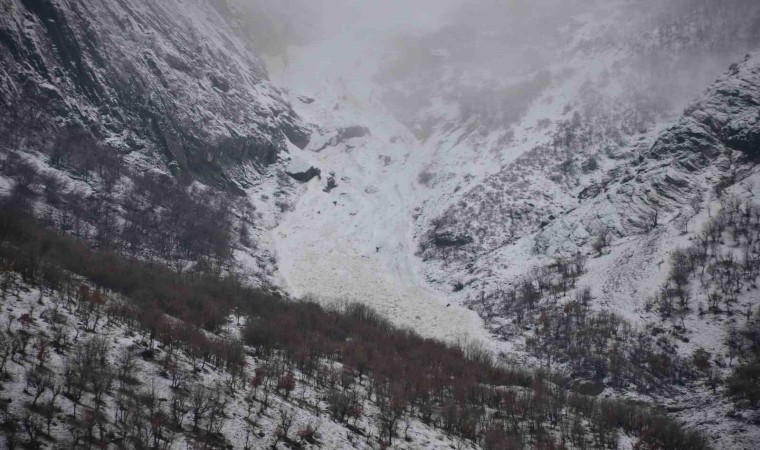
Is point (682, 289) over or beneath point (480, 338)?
over

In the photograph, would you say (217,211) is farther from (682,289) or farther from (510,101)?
(510,101)

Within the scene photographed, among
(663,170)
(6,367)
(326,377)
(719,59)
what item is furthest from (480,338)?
(719,59)

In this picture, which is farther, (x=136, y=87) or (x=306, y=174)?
(x=306, y=174)

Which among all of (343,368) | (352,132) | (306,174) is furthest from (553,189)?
(343,368)

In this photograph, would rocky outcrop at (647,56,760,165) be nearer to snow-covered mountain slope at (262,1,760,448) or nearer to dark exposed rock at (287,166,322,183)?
snow-covered mountain slope at (262,1,760,448)

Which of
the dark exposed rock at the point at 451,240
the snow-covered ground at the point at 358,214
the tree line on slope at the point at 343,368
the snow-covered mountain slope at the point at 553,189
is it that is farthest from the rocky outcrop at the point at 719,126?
the tree line on slope at the point at 343,368

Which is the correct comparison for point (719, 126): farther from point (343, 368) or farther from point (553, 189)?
point (343, 368)

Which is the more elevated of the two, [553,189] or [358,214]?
[553,189]

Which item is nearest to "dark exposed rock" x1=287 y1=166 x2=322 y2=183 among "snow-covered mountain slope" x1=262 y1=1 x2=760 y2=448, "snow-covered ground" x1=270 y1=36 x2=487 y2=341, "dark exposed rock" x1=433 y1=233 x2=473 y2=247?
"snow-covered ground" x1=270 y1=36 x2=487 y2=341
